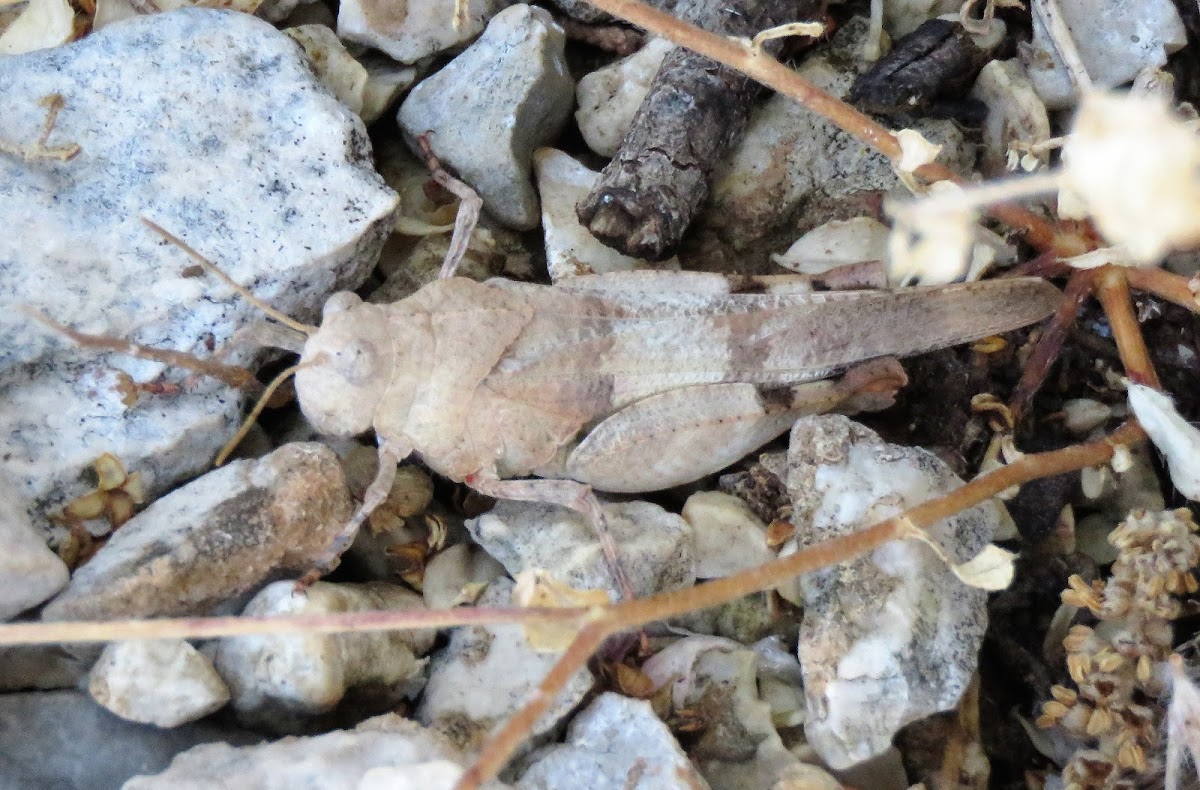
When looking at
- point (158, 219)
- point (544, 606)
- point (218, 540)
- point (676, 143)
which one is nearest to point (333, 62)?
point (158, 219)

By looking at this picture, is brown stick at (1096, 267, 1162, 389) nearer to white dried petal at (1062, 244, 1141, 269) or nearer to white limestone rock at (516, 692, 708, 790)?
white dried petal at (1062, 244, 1141, 269)

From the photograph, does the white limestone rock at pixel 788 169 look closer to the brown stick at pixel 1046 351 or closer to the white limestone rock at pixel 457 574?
the brown stick at pixel 1046 351

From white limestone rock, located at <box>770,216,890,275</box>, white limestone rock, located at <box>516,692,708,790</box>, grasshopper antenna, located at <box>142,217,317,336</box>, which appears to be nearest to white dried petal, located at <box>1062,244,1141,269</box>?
white limestone rock, located at <box>770,216,890,275</box>

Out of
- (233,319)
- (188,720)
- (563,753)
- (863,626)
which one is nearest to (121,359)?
(233,319)

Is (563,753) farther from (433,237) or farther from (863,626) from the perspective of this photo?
(433,237)

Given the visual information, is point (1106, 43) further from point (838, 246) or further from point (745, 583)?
point (745, 583)
